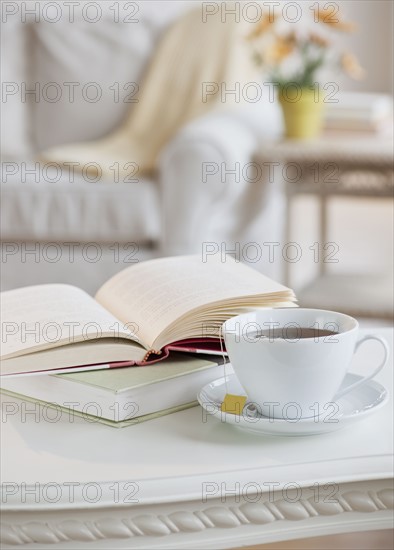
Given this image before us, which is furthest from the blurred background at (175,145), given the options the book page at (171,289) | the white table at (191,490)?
the white table at (191,490)

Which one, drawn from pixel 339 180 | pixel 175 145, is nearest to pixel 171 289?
pixel 175 145

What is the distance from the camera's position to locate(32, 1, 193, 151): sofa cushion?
2.89 metres

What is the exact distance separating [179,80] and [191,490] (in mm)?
2221

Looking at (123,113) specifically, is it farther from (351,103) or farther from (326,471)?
(326,471)

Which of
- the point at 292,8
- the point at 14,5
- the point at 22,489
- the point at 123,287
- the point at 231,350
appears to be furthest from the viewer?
the point at 292,8

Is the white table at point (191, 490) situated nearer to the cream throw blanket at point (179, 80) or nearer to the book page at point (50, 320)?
the book page at point (50, 320)

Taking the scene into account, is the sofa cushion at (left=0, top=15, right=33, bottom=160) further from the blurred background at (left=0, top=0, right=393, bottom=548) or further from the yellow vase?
the yellow vase

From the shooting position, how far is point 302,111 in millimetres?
2541

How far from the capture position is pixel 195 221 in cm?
240

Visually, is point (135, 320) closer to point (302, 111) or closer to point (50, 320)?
point (50, 320)

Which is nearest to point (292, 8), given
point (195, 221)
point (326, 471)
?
point (195, 221)

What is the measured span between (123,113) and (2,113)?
39 centimetres

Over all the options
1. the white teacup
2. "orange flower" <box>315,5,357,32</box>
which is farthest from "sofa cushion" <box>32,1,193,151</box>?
the white teacup

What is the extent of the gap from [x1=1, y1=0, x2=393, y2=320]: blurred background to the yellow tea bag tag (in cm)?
147
